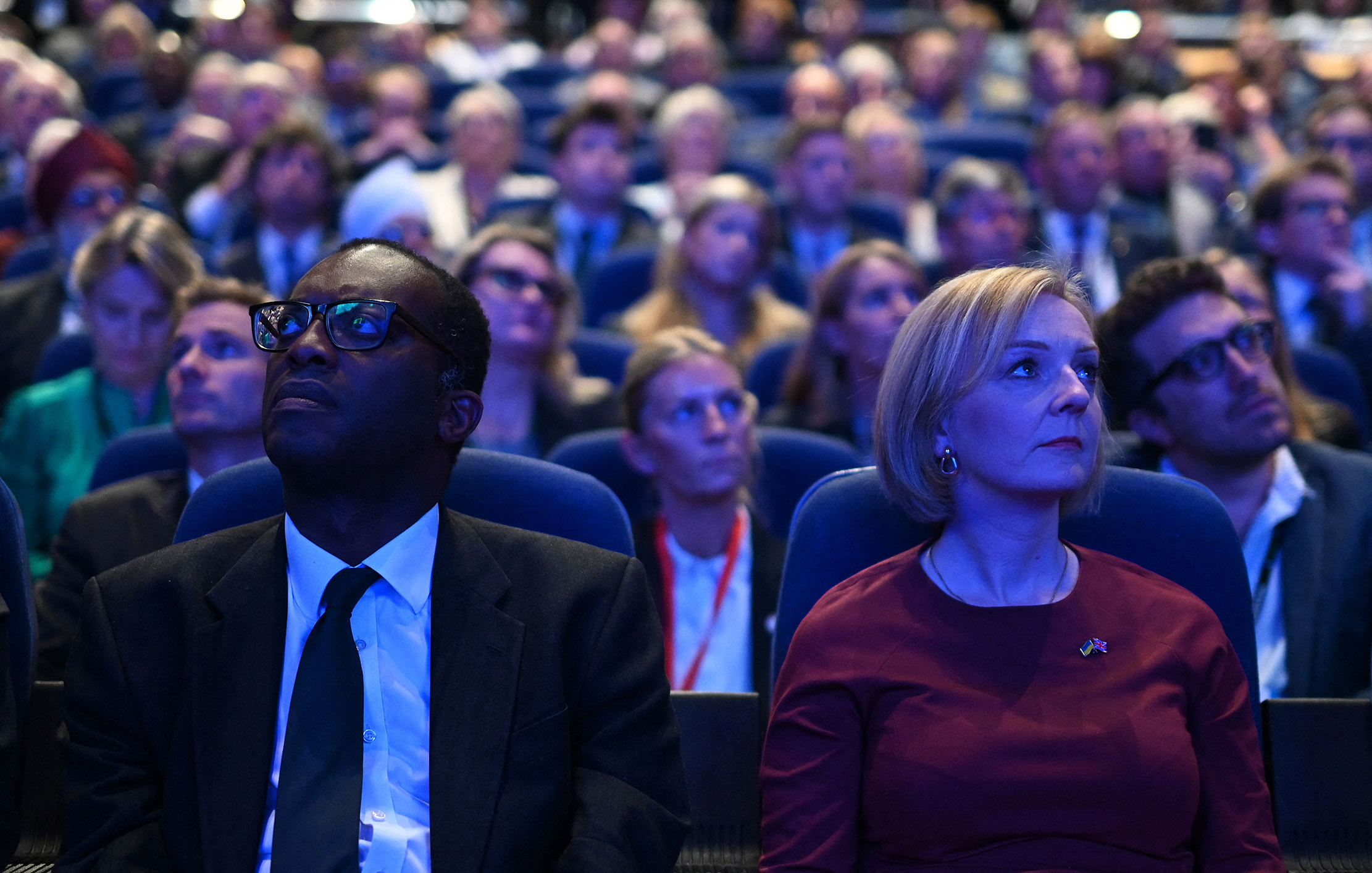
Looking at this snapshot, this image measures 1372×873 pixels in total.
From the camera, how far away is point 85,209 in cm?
382

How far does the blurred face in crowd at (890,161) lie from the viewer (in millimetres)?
5332

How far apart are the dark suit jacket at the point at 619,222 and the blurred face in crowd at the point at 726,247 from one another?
713 mm

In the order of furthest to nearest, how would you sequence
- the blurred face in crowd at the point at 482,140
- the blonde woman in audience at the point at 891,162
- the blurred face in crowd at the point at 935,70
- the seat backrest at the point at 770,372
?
the blurred face in crowd at the point at 935,70 → the blonde woman in audience at the point at 891,162 → the blurred face in crowd at the point at 482,140 → the seat backrest at the point at 770,372

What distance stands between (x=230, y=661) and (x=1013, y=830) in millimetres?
878

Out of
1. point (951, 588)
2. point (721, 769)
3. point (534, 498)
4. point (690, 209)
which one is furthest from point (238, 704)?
point (690, 209)

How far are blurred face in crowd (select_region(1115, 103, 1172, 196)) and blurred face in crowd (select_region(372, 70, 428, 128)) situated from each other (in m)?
3.09

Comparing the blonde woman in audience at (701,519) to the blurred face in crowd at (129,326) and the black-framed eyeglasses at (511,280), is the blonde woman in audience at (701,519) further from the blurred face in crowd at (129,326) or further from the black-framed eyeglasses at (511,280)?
the blurred face in crowd at (129,326)

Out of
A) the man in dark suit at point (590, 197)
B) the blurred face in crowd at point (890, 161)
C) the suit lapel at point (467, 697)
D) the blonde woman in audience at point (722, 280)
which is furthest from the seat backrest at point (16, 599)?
the blurred face in crowd at point (890, 161)

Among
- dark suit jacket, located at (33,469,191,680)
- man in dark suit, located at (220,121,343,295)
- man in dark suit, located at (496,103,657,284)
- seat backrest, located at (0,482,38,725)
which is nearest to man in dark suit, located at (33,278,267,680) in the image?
dark suit jacket, located at (33,469,191,680)

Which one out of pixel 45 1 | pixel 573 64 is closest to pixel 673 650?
pixel 573 64

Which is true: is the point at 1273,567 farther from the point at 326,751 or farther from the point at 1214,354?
the point at 326,751

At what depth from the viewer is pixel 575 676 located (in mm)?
1451

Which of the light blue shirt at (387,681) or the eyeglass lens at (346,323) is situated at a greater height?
the eyeglass lens at (346,323)

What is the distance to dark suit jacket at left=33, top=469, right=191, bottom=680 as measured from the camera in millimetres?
2090
